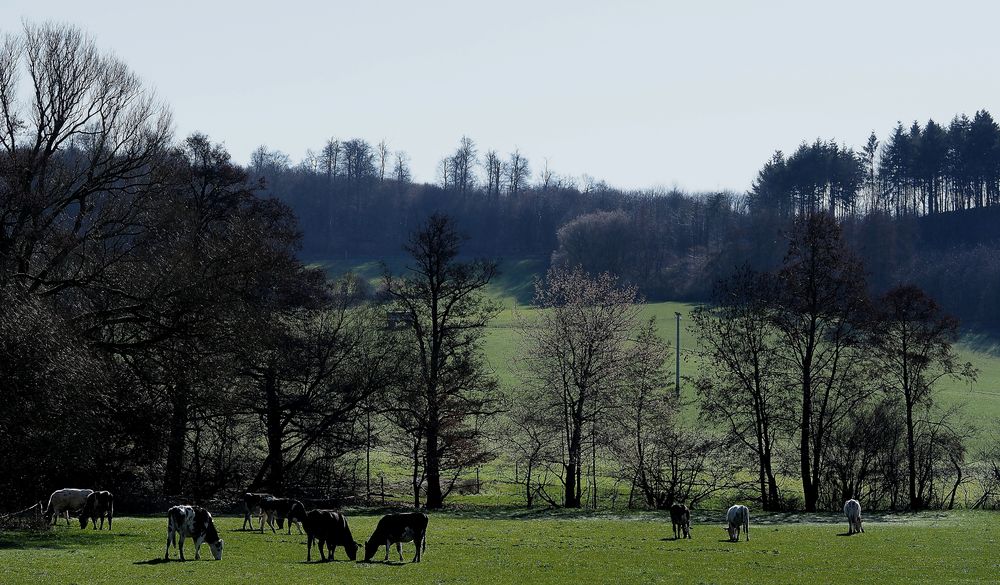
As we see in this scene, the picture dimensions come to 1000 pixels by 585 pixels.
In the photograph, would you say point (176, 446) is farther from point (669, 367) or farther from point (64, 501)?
point (669, 367)

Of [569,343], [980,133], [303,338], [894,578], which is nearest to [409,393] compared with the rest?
[303,338]

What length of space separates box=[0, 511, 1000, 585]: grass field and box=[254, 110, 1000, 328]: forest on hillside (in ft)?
240

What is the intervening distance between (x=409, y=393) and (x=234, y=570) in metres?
23.5

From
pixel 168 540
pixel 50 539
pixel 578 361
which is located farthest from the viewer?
pixel 578 361

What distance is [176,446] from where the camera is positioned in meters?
36.7

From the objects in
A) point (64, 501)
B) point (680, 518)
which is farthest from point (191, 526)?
point (680, 518)

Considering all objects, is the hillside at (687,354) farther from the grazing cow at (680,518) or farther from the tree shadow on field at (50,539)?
the tree shadow on field at (50,539)

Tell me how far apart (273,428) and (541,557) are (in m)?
22.6

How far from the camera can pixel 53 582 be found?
54.5 ft

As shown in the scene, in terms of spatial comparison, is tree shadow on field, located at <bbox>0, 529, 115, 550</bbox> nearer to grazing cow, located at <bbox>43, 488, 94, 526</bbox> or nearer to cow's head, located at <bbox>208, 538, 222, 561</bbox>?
grazing cow, located at <bbox>43, 488, 94, 526</bbox>

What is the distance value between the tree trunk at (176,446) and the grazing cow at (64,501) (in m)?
7.04

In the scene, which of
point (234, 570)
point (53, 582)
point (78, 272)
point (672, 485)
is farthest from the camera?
point (672, 485)

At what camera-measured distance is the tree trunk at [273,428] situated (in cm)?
4194

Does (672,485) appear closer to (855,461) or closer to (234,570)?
(855,461)
